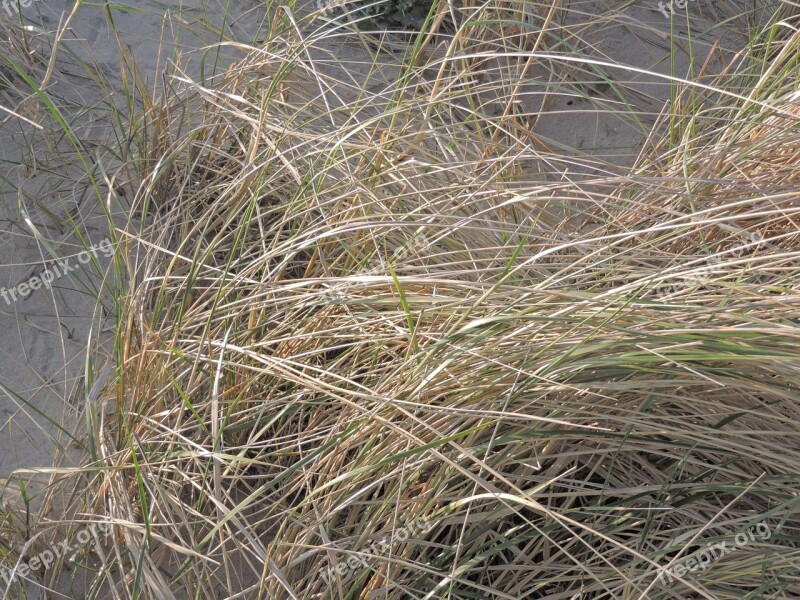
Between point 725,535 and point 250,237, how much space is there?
1.37 metres

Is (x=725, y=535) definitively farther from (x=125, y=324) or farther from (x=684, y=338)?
(x=125, y=324)

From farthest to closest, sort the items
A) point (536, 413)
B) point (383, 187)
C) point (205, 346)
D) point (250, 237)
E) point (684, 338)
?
point (250, 237) → point (383, 187) → point (205, 346) → point (536, 413) → point (684, 338)

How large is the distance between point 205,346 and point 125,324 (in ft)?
0.75

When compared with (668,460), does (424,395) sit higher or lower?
higher

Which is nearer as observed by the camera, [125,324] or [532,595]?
[532,595]

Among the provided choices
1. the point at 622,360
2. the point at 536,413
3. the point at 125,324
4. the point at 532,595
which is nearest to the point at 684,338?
the point at 622,360

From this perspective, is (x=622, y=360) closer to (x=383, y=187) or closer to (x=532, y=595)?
(x=532, y=595)

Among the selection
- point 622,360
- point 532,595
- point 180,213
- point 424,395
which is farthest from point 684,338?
point 180,213

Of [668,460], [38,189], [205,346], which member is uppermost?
[38,189]

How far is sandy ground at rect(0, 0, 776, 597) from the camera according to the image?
1.96m

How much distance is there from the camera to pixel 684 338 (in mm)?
1382

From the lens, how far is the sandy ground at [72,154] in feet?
6.44

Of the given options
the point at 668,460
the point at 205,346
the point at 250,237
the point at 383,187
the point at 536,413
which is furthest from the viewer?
the point at 250,237

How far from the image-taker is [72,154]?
2451mm
